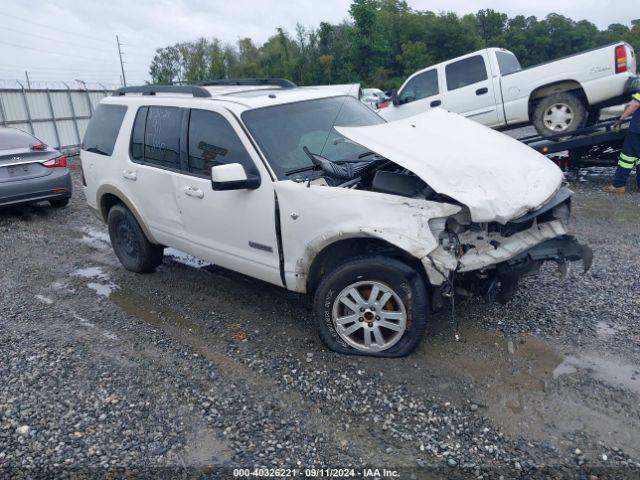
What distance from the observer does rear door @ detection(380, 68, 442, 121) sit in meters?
10.3

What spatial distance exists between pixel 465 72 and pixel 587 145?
2945mm

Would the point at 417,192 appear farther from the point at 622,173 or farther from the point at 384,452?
the point at 622,173

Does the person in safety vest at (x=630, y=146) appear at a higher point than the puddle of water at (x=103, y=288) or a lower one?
higher

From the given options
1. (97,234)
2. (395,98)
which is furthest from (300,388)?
(395,98)

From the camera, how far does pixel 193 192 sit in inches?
174

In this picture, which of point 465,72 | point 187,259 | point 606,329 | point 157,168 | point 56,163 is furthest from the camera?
point 465,72

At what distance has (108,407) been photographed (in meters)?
3.32

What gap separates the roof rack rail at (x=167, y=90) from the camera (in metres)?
4.62

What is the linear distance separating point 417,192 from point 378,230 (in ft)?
1.40

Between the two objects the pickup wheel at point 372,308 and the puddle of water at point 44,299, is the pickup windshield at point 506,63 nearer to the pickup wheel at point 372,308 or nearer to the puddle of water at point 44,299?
the pickup wheel at point 372,308

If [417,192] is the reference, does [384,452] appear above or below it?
below

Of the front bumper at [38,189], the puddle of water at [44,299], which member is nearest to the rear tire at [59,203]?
the front bumper at [38,189]

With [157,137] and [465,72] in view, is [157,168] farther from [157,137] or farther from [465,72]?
[465,72]

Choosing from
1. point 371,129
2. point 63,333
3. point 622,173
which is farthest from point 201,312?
point 622,173
